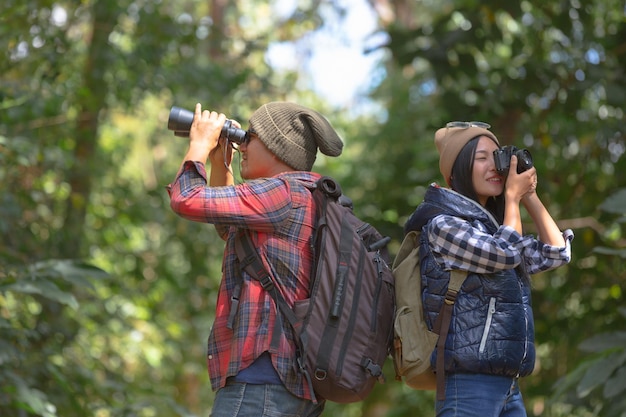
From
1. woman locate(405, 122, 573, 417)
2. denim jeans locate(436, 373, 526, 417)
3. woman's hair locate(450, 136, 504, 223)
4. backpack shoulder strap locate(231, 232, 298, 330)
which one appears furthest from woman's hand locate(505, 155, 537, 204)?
backpack shoulder strap locate(231, 232, 298, 330)

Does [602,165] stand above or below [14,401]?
above

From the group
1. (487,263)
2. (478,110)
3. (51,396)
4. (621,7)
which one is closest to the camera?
(487,263)

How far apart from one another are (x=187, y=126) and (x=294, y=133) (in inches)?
14.1

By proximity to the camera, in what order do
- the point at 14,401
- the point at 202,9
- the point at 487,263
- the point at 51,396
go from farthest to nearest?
the point at 202,9 < the point at 51,396 < the point at 14,401 < the point at 487,263

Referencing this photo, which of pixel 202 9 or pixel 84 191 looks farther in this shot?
pixel 202 9

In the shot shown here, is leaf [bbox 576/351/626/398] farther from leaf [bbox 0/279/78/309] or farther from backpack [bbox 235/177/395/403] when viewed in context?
leaf [bbox 0/279/78/309]

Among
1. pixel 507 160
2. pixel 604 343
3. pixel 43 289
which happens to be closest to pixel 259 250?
pixel 507 160

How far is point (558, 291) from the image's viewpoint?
272 inches

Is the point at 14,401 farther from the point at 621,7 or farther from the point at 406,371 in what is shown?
the point at 621,7

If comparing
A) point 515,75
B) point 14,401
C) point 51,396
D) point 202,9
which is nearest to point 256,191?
point 14,401

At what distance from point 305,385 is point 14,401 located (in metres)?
2.09

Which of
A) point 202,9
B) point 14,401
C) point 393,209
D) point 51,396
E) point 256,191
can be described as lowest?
point 51,396

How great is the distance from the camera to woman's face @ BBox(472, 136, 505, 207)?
3.07 meters

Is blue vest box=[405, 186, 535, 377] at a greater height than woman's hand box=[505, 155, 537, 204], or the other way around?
woman's hand box=[505, 155, 537, 204]
